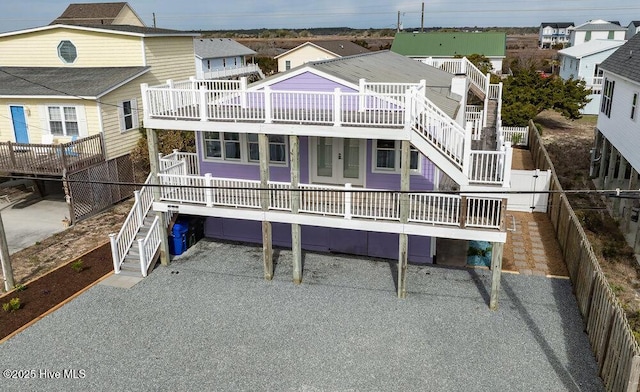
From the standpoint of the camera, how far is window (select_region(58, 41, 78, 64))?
2672 cm

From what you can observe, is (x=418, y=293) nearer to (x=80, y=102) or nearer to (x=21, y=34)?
(x=80, y=102)

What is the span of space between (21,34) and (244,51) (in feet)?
89.7

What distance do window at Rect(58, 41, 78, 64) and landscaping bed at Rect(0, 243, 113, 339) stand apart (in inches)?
557

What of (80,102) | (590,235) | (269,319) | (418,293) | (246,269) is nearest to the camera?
(269,319)

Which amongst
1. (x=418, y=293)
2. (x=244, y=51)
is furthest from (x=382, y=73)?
(x=244, y=51)

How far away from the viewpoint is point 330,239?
17.8 metres

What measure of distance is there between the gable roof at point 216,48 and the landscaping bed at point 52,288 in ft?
102

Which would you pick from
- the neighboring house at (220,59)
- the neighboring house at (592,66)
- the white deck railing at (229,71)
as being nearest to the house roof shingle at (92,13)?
the neighboring house at (220,59)

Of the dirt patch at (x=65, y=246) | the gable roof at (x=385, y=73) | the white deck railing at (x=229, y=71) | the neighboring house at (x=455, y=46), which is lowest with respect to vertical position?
the dirt patch at (x=65, y=246)

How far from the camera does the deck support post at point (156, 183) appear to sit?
15602 millimetres

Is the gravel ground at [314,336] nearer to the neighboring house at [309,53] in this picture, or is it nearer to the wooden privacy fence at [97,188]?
the wooden privacy fence at [97,188]

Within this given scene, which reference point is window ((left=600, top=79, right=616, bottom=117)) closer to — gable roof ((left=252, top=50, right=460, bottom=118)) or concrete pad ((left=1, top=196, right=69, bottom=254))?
gable roof ((left=252, top=50, right=460, bottom=118))

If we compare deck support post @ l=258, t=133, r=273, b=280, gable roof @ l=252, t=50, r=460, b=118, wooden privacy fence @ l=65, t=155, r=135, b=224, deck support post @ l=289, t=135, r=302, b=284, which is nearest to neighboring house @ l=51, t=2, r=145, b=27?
wooden privacy fence @ l=65, t=155, r=135, b=224

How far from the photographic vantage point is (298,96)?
15.0 metres
